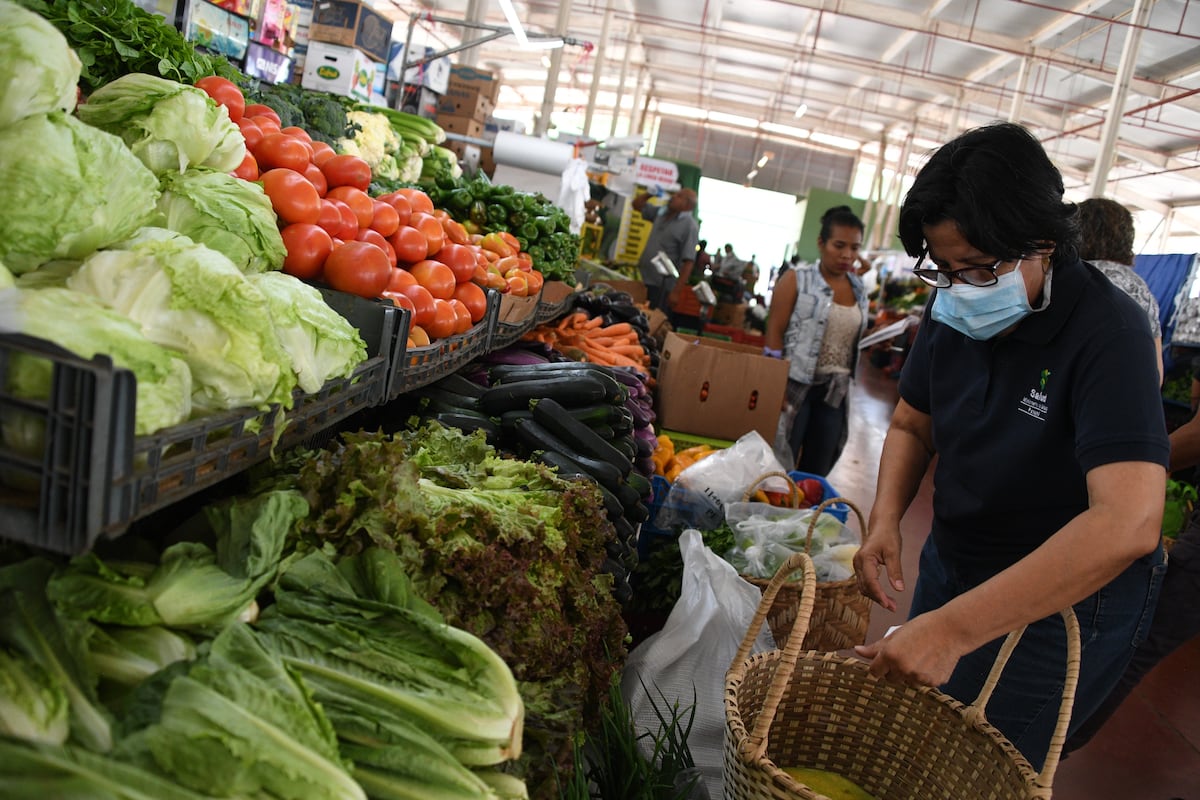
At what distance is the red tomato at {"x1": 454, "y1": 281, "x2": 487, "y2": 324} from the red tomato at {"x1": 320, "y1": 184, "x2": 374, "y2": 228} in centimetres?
39

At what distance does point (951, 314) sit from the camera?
2150 millimetres

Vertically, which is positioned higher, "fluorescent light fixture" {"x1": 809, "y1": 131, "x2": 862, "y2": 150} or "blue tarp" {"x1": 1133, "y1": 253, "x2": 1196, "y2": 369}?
"fluorescent light fixture" {"x1": 809, "y1": 131, "x2": 862, "y2": 150}

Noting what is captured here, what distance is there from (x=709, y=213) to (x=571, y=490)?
36879mm

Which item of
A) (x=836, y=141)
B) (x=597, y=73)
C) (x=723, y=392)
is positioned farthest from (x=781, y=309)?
(x=836, y=141)

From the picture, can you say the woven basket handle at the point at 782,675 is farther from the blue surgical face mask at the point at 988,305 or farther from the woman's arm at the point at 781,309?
the woman's arm at the point at 781,309

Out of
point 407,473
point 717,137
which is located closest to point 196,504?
point 407,473

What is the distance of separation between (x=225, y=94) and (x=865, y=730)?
2.45 metres

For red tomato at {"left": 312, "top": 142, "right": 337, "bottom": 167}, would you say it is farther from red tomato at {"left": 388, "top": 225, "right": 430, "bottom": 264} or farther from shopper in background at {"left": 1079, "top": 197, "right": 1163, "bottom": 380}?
shopper in background at {"left": 1079, "top": 197, "right": 1163, "bottom": 380}

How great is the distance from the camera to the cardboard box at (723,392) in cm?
500

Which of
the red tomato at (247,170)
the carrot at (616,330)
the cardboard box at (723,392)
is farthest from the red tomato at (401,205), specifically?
the carrot at (616,330)

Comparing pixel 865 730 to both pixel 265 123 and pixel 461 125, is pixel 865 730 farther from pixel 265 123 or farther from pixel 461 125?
pixel 461 125

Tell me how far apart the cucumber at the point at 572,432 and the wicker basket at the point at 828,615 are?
0.91m

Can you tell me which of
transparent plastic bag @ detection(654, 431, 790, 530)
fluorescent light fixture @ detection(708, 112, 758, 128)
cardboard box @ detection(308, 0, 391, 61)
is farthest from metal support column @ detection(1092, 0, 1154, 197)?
fluorescent light fixture @ detection(708, 112, 758, 128)

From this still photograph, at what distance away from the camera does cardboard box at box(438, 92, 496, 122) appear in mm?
9619
